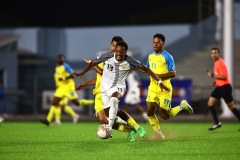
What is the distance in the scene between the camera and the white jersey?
11.9 metres

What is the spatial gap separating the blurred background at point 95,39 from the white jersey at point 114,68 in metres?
15.8

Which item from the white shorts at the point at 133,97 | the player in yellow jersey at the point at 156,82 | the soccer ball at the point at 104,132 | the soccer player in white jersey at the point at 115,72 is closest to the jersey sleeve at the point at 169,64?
the player in yellow jersey at the point at 156,82

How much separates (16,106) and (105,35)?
7848 mm

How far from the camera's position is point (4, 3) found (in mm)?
37312

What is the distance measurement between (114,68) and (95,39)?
24.3 metres

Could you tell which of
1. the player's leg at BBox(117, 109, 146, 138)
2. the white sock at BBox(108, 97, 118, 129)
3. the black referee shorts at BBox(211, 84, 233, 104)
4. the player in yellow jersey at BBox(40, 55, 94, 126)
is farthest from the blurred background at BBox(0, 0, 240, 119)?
the white sock at BBox(108, 97, 118, 129)

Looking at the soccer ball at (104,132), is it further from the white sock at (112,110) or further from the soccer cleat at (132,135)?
the soccer cleat at (132,135)

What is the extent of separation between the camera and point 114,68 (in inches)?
466

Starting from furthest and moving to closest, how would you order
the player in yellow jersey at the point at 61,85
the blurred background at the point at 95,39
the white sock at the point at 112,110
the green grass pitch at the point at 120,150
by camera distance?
1. the blurred background at the point at 95,39
2. the player in yellow jersey at the point at 61,85
3. the white sock at the point at 112,110
4. the green grass pitch at the point at 120,150

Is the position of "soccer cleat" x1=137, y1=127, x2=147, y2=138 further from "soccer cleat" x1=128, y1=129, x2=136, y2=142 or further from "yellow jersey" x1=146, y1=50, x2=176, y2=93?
"yellow jersey" x1=146, y1=50, x2=176, y2=93

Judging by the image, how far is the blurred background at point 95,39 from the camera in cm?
3019

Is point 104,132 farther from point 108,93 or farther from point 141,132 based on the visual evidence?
point 141,132

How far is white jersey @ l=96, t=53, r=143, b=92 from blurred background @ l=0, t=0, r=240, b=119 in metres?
15.8

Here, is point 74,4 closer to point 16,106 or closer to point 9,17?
point 9,17
